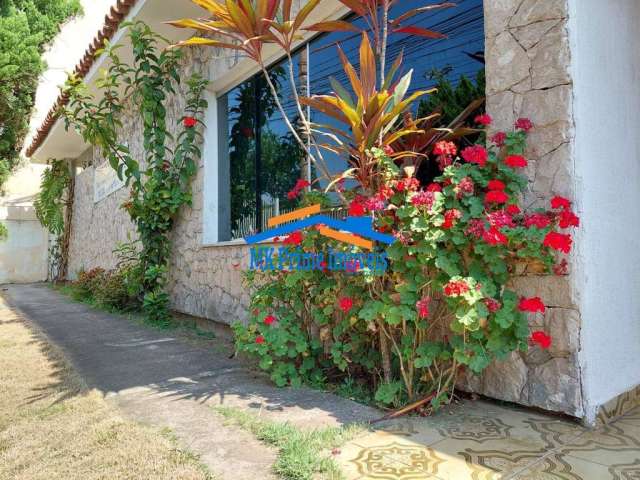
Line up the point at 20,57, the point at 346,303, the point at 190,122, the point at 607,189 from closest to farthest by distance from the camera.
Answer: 1. the point at 607,189
2. the point at 346,303
3. the point at 190,122
4. the point at 20,57

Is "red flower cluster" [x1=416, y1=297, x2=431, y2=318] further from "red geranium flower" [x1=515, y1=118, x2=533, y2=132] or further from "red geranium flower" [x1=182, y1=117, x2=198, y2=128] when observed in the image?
"red geranium flower" [x1=182, y1=117, x2=198, y2=128]

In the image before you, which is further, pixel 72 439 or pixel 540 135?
pixel 540 135

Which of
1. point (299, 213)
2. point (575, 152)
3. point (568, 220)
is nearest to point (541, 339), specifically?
point (568, 220)

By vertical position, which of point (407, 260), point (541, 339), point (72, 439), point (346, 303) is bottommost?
point (72, 439)

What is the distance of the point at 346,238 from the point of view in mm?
3062

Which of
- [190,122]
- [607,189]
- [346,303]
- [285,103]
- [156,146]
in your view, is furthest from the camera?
[156,146]

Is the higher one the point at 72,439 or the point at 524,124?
the point at 524,124

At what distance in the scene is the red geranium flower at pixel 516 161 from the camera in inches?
98.1

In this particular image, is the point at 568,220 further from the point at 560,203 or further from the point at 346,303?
the point at 346,303

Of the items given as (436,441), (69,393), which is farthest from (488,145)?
(69,393)

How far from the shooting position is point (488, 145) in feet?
9.45

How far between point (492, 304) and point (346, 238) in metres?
0.99

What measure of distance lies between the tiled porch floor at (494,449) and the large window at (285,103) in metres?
2.23

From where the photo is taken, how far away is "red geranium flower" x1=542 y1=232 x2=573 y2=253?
91.0 inches
